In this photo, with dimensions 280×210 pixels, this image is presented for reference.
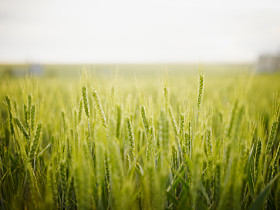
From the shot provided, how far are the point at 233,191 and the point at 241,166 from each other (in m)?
0.15

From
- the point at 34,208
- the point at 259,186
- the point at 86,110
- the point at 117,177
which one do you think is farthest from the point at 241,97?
the point at 34,208

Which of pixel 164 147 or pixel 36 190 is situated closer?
pixel 164 147

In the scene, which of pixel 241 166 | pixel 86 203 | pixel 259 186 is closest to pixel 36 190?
pixel 86 203

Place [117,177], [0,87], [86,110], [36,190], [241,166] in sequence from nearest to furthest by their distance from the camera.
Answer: [117,177] → [241,166] → [36,190] → [86,110] → [0,87]

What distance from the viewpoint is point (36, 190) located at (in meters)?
0.94

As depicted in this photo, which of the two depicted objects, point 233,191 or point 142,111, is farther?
point 142,111

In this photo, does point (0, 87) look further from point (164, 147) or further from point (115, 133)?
point (164, 147)

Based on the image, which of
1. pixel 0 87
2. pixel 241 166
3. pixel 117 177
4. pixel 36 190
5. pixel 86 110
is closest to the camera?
pixel 117 177

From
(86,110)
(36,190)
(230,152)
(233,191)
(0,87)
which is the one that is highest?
(0,87)

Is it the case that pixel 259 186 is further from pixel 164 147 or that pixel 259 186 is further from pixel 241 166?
pixel 164 147

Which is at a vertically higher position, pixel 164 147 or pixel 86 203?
pixel 164 147

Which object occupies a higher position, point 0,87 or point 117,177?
point 0,87

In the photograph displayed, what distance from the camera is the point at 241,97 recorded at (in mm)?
801

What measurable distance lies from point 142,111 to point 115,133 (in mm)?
217
